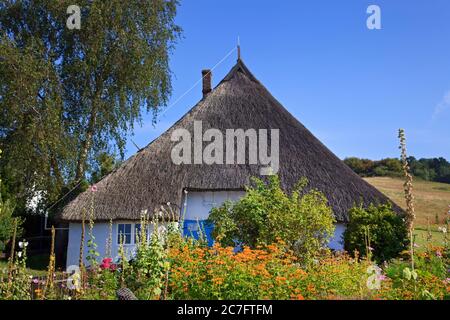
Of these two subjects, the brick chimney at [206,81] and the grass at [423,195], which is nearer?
the brick chimney at [206,81]

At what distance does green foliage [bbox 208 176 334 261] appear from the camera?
34.2 ft

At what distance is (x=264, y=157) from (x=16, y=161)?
9.50 metres

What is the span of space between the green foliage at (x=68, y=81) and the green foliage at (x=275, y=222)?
35.0 feet

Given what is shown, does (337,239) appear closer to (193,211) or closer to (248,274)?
(193,211)

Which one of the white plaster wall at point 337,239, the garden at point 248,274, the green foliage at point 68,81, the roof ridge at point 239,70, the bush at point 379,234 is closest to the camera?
the garden at point 248,274

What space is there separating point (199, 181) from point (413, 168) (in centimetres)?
2736

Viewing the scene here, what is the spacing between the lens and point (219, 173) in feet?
55.4

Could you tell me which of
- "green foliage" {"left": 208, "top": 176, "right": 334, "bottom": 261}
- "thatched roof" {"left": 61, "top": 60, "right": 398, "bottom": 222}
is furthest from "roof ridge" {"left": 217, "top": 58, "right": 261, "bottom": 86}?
"green foliage" {"left": 208, "top": 176, "right": 334, "bottom": 261}

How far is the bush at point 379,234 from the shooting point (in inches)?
478

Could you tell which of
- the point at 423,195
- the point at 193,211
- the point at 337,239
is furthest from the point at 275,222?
the point at 423,195

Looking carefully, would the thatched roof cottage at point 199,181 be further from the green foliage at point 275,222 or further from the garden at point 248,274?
the garden at point 248,274

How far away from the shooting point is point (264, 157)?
17750 mm

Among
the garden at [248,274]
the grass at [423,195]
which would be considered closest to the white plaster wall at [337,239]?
the garden at [248,274]

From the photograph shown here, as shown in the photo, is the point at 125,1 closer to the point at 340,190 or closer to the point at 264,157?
the point at 264,157
